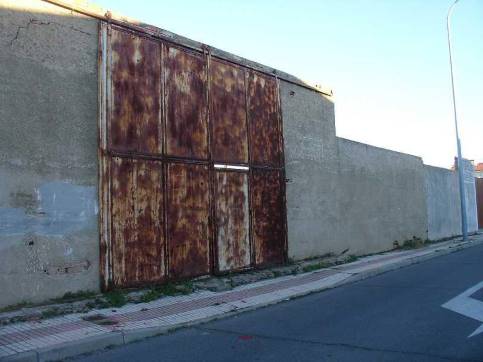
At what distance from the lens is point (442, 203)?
23.9m

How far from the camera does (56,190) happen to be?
26.1 feet

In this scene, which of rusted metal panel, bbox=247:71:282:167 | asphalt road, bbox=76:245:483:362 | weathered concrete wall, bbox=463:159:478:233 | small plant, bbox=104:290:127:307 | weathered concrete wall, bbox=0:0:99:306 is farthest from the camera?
weathered concrete wall, bbox=463:159:478:233

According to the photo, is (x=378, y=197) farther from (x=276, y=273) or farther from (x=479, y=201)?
(x=479, y=201)

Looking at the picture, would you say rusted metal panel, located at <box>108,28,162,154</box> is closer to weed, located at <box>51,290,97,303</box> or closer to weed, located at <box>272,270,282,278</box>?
weed, located at <box>51,290,97,303</box>

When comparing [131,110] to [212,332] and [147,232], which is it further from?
[212,332]

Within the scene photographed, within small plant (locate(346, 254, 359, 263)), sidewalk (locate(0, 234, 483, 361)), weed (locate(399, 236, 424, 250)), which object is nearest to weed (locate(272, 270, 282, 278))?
sidewalk (locate(0, 234, 483, 361))

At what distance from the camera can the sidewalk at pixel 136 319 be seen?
5.71 metres

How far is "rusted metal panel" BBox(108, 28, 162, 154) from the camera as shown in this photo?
8.95 metres

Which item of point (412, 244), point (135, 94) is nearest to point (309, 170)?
point (135, 94)

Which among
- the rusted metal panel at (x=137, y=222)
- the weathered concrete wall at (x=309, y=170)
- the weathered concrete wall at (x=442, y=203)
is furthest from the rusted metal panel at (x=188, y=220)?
the weathered concrete wall at (x=442, y=203)

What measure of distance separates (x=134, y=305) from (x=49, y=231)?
178cm

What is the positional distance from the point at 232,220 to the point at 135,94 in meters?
3.62

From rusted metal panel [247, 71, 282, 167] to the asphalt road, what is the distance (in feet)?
13.7

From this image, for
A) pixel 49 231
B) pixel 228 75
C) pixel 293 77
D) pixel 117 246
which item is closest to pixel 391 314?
pixel 117 246
